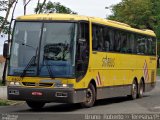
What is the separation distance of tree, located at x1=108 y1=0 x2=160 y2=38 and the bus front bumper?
71487mm

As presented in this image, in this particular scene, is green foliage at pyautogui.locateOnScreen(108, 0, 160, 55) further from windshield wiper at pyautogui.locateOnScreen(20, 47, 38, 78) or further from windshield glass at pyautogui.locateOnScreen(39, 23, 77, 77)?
windshield wiper at pyautogui.locateOnScreen(20, 47, 38, 78)

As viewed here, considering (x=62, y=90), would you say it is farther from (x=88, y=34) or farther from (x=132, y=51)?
(x=132, y=51)

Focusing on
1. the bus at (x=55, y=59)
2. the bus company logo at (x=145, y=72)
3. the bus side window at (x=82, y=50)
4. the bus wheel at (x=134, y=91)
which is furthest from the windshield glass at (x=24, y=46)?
the bus company logo at (x=145, y=72)

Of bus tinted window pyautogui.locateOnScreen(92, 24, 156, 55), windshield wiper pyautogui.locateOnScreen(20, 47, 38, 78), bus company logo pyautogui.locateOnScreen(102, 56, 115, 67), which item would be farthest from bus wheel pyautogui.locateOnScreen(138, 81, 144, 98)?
windshield wiper pyautogui.locateOnScreen(20, 47, 38, 78)

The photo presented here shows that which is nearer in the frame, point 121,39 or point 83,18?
point 83,18

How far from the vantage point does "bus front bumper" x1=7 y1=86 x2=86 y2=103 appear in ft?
62.4

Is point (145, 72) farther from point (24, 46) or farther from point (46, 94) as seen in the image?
point (46, 94)

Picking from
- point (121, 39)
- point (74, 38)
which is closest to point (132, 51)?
point (121, 39)

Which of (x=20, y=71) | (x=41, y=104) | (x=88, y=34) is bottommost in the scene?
(x=41, y=104)

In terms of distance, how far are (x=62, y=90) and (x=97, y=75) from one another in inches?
114

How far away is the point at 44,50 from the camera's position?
19484 mm

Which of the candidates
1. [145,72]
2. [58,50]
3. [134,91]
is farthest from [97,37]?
[145,72]

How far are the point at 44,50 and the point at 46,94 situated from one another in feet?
4.93

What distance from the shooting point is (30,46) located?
19.6 metres
